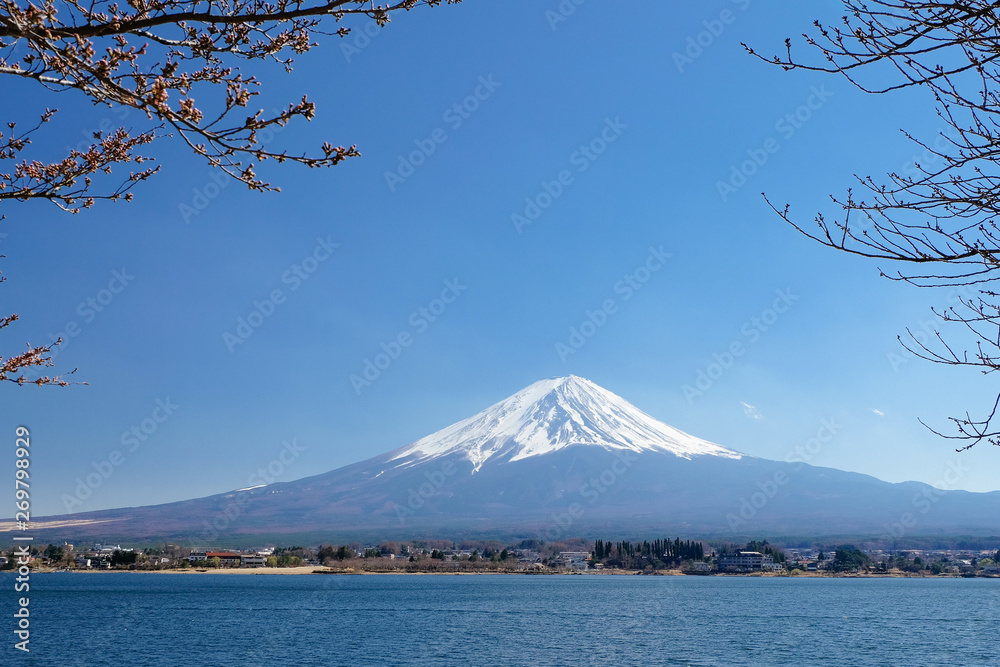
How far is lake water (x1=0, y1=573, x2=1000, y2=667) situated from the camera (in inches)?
1057

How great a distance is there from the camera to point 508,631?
115 feet

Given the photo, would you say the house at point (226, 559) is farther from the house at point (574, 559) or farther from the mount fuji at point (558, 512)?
the house at point (574, 559)

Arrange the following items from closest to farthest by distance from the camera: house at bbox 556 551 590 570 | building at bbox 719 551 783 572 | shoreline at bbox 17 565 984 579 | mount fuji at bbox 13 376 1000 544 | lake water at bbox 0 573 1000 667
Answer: lake water at bbox 0 573 1000 667 < shoreline at bbox 17 565 984 579 < building at bbox 719 551 783 572 < house at bbox 556 551 590 570 < mount fuji at bbox 13 376 1000 544

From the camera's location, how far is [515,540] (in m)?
145

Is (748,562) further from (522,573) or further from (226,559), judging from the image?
(226,559)

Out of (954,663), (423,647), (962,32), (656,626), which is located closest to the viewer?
(962,32)

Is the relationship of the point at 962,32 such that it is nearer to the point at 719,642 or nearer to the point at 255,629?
the point at 719,642

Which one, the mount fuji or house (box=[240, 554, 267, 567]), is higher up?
the mount fuji

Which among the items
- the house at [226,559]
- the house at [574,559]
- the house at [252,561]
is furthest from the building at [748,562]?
the house at [226,559]

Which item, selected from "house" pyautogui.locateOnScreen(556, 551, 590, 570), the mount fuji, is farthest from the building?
the mount fuji

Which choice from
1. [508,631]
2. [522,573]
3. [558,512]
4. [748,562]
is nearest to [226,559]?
[522,573]

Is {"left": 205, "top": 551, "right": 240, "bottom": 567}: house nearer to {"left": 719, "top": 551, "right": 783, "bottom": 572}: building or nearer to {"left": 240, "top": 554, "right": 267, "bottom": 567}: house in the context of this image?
{"left": 240, "top": 554, "right": 267, "bottom": 567}: house

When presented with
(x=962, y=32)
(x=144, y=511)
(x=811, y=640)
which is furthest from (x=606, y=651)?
(x=144, y=511)

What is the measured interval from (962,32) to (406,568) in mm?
115091
